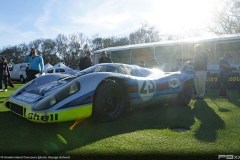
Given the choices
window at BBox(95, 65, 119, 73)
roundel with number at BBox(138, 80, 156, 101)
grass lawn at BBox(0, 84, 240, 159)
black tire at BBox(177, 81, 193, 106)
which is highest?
window at BBox(95, 65, 119, 73)

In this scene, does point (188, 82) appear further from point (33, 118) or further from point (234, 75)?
point (234, 75)

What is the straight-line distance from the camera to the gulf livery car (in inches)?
107

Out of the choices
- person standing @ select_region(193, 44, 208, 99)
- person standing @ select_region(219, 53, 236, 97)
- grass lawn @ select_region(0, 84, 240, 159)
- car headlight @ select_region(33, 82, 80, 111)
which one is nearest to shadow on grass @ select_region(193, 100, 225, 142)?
grass lawn @ select_region(0, 84, 240, 159)

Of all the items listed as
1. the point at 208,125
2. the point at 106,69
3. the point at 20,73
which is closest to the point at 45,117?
the point at 106,69

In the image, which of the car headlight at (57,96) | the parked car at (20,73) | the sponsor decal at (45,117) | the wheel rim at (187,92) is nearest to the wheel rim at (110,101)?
the car headlight at (57,96)

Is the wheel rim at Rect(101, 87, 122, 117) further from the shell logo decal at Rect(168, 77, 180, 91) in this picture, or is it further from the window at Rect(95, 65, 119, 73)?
the shell logo decal at Rect(168, 77, 180, 91)

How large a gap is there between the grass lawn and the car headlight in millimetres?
349

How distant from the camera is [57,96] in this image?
9.25ft

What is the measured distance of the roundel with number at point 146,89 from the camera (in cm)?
367

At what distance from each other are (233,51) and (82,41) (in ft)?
141

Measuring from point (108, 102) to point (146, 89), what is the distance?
88 cm

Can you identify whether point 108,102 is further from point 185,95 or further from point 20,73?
point 20,73

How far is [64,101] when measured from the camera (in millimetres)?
2748

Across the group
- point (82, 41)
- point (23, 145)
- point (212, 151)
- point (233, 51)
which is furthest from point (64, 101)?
point (82, 41)
